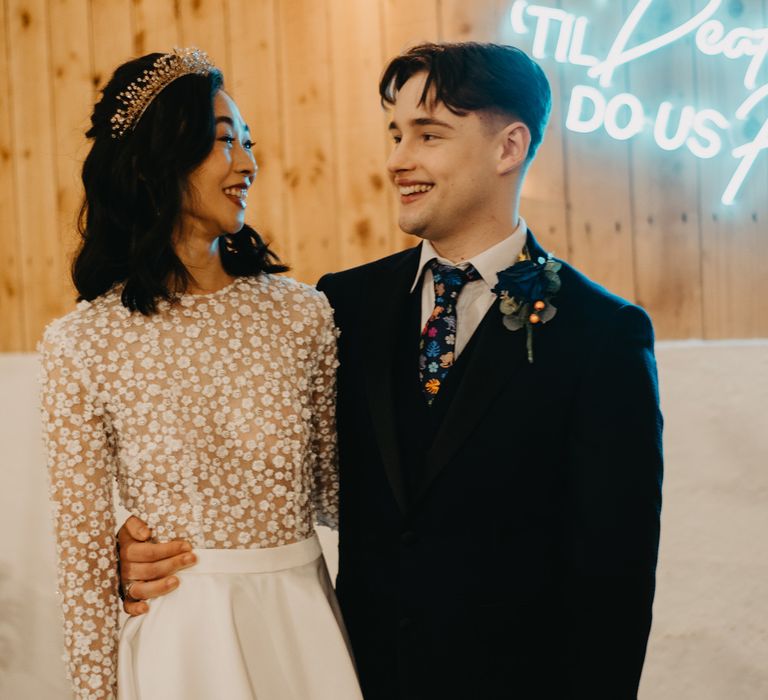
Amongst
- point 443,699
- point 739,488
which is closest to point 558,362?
point 443,699

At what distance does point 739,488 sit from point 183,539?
174 cm

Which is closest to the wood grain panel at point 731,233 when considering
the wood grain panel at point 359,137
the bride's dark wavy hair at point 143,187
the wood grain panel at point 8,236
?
the wood grain panel at point 359,137

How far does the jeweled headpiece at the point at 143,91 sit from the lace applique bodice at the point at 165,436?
274 mm

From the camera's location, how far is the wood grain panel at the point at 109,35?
303cm

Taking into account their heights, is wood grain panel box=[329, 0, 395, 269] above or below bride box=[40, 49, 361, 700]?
above

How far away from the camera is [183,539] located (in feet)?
4.55

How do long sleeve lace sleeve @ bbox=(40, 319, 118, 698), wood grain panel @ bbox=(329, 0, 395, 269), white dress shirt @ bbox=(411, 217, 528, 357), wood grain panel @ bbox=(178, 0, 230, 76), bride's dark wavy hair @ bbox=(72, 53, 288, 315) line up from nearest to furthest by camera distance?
long sleeve lace sleeve @ bbox=(40, 319, 118, 698), bride's dark wavy hair @ bbox=(72, 53, 288, 315), white dress shirt @ bbox=(411, 217, 528, 357), wood grain panel @ bbox=(329, 0, 395, 269), wood grain panel @ bbox=(178, 0, 230, 76)

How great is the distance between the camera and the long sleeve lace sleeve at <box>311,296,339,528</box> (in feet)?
5.11

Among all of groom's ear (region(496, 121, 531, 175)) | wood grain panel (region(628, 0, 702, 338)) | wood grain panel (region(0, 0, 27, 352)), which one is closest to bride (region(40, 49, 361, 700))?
groom's ear (region(496, 121, 531, 175))

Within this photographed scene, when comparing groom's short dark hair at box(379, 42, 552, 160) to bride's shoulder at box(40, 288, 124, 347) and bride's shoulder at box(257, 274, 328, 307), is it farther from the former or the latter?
bride's shoulder at box(40, 288, 124, 347)

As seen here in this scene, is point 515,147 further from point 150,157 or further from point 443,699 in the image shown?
point 443,699

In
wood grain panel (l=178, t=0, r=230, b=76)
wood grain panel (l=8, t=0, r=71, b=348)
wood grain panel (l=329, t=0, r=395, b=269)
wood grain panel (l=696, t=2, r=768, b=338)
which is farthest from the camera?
wood grain panel (l=8, t=0, r=71, b=348)

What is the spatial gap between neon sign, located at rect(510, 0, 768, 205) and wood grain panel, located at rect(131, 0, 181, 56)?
3.65 ft

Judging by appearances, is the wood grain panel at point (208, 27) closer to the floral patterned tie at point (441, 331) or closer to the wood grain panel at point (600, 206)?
the wood grain panel at point (600, 206)
